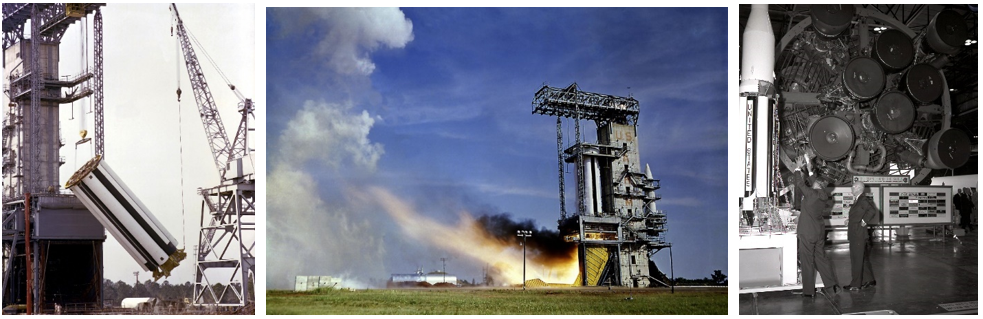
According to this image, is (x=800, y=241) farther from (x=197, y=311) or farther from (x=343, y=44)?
(x=197, y=311)

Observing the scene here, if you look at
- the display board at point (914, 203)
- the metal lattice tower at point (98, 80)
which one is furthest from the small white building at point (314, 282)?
the display board at point (914, 203)

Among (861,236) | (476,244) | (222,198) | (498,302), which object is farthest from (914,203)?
(222,198)

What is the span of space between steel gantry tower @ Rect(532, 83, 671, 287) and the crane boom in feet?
9.29

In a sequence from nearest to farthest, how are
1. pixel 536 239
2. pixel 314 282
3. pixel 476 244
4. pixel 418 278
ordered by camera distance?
1. pixel 314 282
2. pixel 418 278
3. pixel 476 244
4. pixel 536 239

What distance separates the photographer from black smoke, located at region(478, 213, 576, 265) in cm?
589

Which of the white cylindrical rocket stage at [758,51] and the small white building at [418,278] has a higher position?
the white cylindrical rocket stage at [758,51]

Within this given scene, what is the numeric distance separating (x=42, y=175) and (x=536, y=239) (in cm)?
444

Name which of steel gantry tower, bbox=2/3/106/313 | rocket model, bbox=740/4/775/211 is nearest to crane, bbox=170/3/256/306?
steel gantry tower, bbox=2/3/106/313

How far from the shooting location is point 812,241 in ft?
17.6

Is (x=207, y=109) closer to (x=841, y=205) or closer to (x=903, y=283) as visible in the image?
(x=841, y=205)

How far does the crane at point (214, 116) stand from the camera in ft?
17.7

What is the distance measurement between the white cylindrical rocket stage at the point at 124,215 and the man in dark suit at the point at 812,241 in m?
5.43

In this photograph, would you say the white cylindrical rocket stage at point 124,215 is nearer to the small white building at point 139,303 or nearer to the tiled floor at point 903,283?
the small white building at point 139,303

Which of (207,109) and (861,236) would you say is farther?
(861,236)
